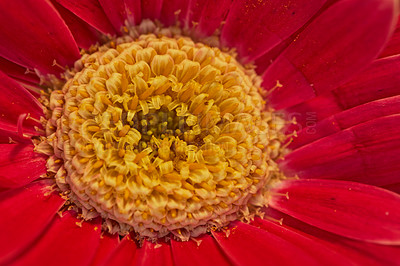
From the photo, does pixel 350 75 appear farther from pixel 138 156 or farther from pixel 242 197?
pixel 138 156

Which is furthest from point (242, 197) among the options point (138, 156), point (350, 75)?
point (350, 75)

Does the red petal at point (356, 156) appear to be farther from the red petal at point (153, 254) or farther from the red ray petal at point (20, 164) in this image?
the red ray petal at point (20, 164)

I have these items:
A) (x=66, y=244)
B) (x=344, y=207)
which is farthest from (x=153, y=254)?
(x=344, y=207)

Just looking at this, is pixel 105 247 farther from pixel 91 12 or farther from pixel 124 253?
pixel 91 12

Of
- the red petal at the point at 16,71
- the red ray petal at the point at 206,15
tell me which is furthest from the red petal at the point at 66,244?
the red ray petal at the point at 206,15

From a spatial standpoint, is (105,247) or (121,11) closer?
(105,247)

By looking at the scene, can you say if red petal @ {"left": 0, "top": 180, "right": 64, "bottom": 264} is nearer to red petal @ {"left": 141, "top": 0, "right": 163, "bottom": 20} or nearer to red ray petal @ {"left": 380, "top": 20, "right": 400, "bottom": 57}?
red petal @ {"left": 141, "top": 0, "right": 163, "bottom": 20}

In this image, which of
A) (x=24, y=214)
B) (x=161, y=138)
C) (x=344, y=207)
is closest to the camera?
(x=24, y=214)

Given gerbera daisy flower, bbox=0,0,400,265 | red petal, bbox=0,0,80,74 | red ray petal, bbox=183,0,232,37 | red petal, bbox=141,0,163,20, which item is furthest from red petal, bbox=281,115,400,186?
red petal, bbox=0,0,80,74
